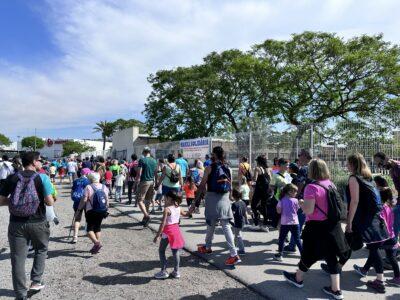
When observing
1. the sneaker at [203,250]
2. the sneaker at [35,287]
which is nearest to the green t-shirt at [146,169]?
the sneaker at [203,250]

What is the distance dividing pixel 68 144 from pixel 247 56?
59.6 meters

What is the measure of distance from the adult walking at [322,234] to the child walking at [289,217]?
129cm

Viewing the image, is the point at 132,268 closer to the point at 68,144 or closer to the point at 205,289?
the point at 205,289

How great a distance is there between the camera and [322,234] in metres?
4.32

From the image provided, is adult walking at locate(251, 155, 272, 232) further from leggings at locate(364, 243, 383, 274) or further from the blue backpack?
the blue backpack

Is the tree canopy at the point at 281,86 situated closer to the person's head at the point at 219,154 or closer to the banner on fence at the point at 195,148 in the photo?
the banner on fence at the point at 195,148

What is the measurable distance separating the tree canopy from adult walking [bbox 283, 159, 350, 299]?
13864mm

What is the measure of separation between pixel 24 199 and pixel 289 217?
12.7 ft

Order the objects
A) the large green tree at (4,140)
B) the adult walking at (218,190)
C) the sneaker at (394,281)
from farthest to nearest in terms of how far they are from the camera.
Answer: the large green tree at (4,140) < the adult walking at (218,190) < the sneaker at (394,281)

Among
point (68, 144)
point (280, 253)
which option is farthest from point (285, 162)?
point (68, 144)

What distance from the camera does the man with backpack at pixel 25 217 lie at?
13.9 ft

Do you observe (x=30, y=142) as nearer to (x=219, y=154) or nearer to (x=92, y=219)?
(x=92, y=219)

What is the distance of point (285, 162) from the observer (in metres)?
7.15

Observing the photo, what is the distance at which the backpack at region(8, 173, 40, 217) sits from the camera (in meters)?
4.29
